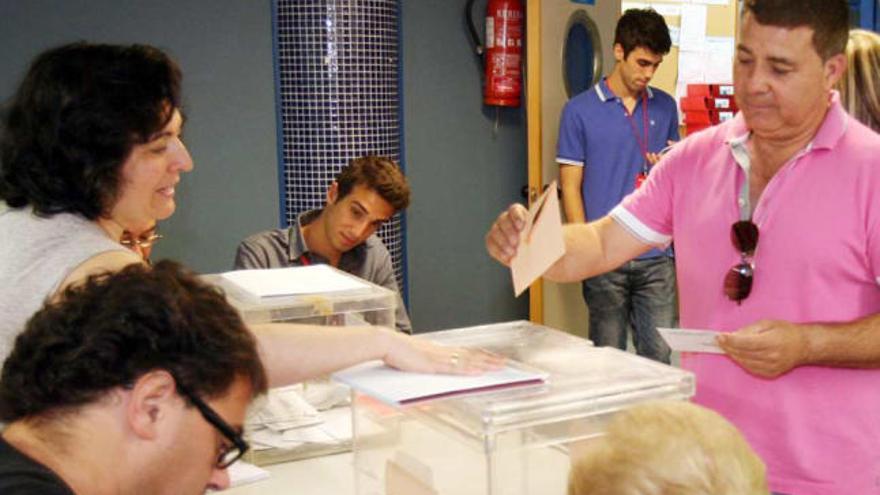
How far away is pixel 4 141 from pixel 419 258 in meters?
3.35

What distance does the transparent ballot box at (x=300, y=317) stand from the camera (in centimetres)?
225

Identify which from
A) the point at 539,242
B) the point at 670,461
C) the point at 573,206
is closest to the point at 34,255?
the point at 539,242

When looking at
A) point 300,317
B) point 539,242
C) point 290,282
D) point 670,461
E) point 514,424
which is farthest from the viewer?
point 290,282

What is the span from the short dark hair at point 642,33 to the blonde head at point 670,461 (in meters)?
3.49

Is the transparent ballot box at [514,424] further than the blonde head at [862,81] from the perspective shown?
No

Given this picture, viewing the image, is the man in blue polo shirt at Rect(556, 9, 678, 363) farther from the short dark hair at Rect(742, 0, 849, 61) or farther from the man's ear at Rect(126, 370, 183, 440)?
the man's ear at Rect(126, 370, 183, 440)

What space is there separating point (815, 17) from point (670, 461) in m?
1.20

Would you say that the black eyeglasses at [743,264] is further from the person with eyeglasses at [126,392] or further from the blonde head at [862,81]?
the person with eyeglasses at [126,392]

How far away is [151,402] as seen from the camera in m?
1.11

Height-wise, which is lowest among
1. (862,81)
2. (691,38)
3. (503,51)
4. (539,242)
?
(539,242)

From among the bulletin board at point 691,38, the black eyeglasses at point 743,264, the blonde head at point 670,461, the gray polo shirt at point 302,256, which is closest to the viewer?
the blonde head at point 670,461

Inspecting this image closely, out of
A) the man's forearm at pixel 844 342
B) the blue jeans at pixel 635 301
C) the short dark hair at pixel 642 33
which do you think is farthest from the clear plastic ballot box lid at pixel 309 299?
the short dark hair at pixel 642 33

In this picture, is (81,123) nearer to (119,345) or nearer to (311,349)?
(311,349)

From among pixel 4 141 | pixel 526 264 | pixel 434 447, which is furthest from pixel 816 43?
pixel 4 141
